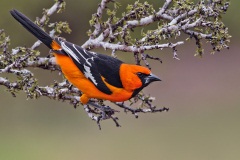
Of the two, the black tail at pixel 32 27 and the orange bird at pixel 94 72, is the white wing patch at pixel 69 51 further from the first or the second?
the black tail at pixel 32 27

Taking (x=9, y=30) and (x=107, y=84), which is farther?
(x=9, y=30)

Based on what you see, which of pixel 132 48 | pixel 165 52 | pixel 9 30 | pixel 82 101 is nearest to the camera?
pixel 132 48

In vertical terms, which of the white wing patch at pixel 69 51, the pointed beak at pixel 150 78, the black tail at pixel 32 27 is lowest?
the pointed beak at pixel 150 78

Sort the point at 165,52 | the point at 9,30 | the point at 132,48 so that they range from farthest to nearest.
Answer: the point at 165,52 → the point at 9,30 → the point at 132,48

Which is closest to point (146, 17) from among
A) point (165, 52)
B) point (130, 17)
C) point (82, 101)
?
point (130, 17)

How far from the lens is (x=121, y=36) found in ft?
15.4

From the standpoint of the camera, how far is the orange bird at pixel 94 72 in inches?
195

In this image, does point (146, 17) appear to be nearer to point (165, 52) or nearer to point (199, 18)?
point (199, 18)

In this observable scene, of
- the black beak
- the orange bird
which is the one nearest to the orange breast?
the orange bird

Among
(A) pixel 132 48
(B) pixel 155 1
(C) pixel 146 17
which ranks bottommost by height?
(A) pixel 132 48

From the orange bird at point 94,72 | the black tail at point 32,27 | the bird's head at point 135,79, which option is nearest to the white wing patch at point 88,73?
the orange bird at point 94,72

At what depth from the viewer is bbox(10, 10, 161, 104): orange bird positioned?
4965 mm

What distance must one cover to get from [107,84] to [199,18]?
2.86 feet

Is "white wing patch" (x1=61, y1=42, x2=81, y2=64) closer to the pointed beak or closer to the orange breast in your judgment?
the orange breast
